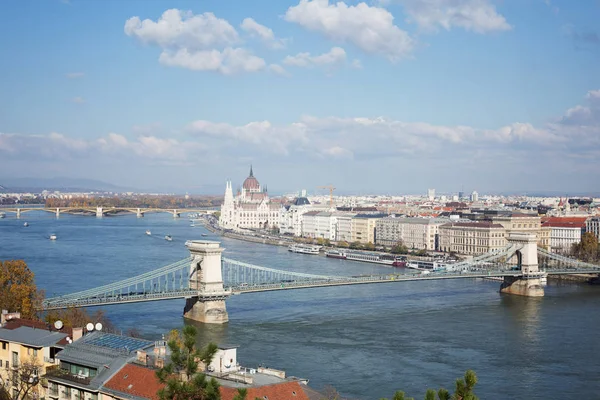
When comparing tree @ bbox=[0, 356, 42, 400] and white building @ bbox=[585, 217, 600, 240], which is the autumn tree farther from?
tree @ bbox=[0, 356, 42, 400]

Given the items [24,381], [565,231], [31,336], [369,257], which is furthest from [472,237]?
[24,381]

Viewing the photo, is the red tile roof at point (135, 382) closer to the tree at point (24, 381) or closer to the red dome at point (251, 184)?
the tree at point (24, 381)

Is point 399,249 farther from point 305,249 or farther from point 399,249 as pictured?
point 305,249

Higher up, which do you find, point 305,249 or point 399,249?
point 399,249

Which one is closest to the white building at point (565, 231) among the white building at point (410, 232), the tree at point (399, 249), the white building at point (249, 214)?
the white building at point (410, 232)

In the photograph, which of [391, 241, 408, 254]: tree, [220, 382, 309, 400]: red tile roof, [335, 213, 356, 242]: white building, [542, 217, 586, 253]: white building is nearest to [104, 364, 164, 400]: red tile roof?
[220, 382, 309, 400]: red tile roof
